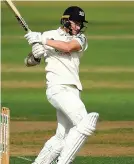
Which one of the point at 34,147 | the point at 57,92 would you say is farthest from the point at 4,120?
the point at 34,147

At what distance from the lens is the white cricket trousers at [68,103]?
322 inches

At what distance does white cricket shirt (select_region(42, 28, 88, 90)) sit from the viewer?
8.36m

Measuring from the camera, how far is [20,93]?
1933 cm

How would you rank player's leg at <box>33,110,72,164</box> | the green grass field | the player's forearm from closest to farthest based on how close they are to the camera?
1. the player's forearm
2. player's leg at <box>33,110,72,164</box>
3. the green grass field

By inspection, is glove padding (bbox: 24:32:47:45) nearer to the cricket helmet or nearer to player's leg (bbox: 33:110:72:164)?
the cricket helmet

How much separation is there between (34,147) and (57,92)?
11.4ft

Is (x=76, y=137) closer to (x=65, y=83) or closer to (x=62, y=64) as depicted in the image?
(x=65, y=83)

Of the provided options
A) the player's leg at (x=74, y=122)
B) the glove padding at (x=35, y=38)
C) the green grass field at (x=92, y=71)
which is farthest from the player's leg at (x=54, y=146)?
the green grass field at (x=92, y=71)

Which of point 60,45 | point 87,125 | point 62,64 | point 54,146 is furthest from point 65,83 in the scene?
point 54,146

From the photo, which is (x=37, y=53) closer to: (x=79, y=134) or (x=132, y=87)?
(x=79, y=134)

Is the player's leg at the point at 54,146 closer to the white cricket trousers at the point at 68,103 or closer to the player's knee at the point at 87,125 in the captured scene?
the white cricket trousers at the point at 68,103

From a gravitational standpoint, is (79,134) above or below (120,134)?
Result: above

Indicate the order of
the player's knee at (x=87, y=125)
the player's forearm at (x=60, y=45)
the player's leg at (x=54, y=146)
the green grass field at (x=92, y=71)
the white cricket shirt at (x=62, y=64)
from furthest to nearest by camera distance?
the green grass field at (x=92, y=71)
the player's leg at (x=54, y=146)
the white cricket shirt at (x=62, y=64)
the player's forearm at (x=60, y=45)
the player's knee at (x=87, y=125)

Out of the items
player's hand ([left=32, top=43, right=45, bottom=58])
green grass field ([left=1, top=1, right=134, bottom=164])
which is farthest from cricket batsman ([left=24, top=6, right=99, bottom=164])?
green grass field ([left=1, top=1, right=134, bottom=164])
